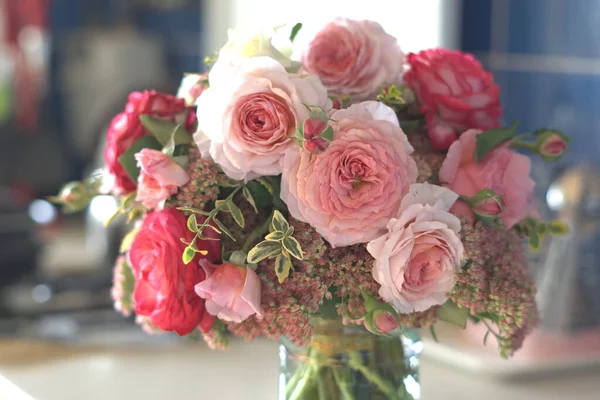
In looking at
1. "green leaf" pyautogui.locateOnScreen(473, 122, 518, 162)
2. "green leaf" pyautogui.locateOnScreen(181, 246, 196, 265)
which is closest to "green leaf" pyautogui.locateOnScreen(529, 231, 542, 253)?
"green leaf" pyautogui.locateOnScreen(473, 122, 518, 162)

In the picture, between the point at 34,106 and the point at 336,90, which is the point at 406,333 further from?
the point at 34,106

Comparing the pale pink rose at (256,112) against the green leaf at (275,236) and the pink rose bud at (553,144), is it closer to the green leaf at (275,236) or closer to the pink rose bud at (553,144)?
the green leaf at (275,236)

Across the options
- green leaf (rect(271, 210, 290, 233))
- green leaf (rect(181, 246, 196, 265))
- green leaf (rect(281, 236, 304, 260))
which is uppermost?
green leaf (rect(271, 210, 290, 233))

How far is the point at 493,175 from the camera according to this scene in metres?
0.79

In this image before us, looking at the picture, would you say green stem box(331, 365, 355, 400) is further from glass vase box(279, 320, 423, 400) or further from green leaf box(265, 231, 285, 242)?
green leaf box(265, 231, 285, 242)

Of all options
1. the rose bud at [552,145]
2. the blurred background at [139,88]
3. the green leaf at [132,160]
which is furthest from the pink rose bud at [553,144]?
the blurred background at [139,88]

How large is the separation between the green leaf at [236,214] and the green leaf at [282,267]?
0.05m

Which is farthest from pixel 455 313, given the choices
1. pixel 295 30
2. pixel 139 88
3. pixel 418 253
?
pixel 139 88

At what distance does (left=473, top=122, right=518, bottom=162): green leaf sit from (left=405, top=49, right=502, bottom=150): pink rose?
0.08 feet

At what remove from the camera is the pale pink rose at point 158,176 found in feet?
2.50

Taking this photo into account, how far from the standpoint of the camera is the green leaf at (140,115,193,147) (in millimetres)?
807

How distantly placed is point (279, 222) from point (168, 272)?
105 mm

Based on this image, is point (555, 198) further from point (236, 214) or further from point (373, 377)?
point (236, 214)

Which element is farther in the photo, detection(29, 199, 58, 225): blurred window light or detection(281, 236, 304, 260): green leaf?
detection(29, 199, 58, 225): blurred window light
